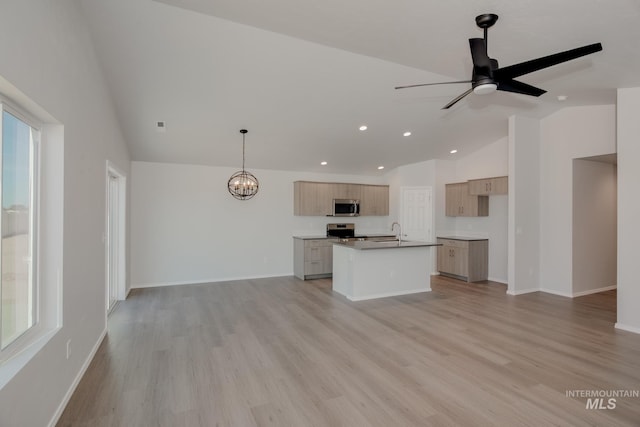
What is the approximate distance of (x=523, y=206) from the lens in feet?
18.7

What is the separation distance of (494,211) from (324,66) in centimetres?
513

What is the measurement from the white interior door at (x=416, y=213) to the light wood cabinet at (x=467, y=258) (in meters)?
0.54

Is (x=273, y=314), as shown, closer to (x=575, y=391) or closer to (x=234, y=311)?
(x=234, y=311)

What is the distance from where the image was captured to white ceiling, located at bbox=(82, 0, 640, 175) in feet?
8.95

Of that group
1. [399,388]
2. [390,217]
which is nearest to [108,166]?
[399,388]

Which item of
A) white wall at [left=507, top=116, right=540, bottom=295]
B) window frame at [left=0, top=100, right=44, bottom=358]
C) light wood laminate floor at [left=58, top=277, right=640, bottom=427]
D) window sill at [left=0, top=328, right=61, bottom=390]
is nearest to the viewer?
window sill at [left=0, top=328, right=61, bottom=390]

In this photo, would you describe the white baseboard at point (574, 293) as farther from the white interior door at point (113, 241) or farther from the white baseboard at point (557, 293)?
the white interior door at point (113, 241)

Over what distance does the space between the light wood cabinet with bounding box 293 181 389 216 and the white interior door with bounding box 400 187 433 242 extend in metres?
0.67

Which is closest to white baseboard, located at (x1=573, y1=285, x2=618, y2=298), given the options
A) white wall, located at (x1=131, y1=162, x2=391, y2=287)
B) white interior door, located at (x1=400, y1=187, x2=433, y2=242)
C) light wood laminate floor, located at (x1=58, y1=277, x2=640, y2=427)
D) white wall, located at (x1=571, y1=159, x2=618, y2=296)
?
white wall, located at (x1=571, y1=159, x2=618, y2=296)

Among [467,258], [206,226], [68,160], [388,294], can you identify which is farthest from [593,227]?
[68,160]

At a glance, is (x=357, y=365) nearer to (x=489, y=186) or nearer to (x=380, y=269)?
(x=380, y=269)

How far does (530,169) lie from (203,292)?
21.2ft

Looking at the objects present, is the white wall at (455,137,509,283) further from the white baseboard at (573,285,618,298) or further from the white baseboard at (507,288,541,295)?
the white baseboard at (573,285,618,298)

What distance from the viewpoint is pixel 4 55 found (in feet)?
5.18
